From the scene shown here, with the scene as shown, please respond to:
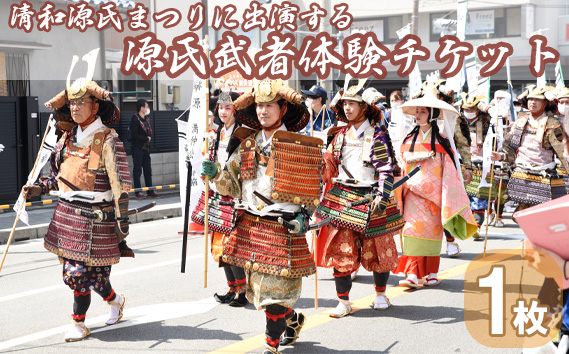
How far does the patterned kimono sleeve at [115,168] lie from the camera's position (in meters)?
5.67

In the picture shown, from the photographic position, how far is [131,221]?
12.8 meters

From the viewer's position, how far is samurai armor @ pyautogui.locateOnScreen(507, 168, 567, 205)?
9.79 meters

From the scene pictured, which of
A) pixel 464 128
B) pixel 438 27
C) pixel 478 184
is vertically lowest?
pixel 478 184

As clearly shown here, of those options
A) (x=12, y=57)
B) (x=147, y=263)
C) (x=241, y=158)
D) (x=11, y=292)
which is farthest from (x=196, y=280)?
(x=12, y=57)

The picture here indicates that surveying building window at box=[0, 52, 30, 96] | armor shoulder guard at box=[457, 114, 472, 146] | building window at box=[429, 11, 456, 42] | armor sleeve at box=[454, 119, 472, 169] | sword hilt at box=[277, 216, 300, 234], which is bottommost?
sword hilt at box=[277, 216, 300, 234]

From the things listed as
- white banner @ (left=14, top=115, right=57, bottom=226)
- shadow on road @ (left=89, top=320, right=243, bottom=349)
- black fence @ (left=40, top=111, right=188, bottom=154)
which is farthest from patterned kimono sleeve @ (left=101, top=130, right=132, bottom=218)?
black fence @ (left=40, top=111, right=188, bottom=154)

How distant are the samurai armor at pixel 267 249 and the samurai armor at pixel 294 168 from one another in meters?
0.22

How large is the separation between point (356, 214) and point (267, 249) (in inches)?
60.1

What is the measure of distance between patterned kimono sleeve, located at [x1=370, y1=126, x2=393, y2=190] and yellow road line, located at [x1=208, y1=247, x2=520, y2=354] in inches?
48.5

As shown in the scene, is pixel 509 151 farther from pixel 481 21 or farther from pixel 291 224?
pixel 481 21

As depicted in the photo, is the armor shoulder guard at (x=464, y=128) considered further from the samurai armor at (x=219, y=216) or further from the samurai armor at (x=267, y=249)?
the samurai armor at (x=267, y=249)

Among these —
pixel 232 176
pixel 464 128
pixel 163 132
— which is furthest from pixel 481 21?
pixel 232 176

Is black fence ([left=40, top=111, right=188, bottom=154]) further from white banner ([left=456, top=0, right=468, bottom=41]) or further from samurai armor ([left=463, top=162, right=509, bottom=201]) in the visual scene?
samurai armor ([left=463, top=162, right=509, bottom=201])

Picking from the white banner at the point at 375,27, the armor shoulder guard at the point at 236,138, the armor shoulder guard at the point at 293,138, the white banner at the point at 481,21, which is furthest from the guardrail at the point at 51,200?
the white banner at the point at 481,21
